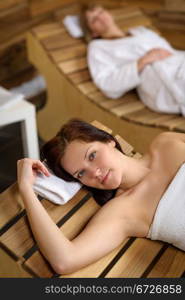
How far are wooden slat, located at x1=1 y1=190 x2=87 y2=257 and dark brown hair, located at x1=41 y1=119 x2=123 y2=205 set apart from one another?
13cm

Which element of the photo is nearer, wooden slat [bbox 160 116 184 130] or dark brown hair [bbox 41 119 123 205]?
dark brown hair [bbox 41 119 123 205]

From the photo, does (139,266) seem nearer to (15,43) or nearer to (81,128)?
(81,128)

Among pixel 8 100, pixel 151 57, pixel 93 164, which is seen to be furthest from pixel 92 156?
pixel 151 57

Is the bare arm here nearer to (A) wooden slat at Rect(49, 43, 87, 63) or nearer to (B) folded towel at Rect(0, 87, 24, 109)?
(B) folded towel at Rect(0, 87, 24, 109)

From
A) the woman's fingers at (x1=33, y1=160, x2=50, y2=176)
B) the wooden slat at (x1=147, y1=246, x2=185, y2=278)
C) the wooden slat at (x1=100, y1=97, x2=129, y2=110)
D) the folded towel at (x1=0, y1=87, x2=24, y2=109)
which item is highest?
the folded towel at (x1=0, y1=87, x2=24, y2=109)

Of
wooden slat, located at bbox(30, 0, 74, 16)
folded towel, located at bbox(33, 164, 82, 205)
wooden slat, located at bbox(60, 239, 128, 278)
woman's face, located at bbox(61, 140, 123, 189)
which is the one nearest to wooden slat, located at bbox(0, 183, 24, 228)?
folded towel, located at bbox(33, 164, 82, 205)

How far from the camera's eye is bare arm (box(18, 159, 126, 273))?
4.64ft

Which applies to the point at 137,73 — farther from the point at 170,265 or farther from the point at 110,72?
the point at 170,265

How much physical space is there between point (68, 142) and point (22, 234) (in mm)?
398

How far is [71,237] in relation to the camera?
159cm

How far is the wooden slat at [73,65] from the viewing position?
9.89ft

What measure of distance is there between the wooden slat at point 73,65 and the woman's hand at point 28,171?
4.84 feet

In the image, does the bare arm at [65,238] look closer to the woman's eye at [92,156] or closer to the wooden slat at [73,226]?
the wooden slat at [73,226]

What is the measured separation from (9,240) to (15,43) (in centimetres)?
313
